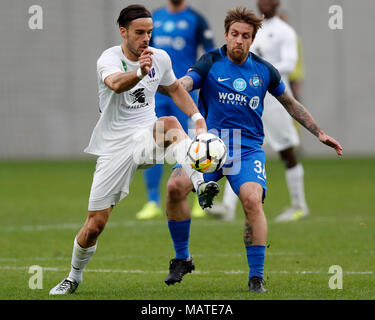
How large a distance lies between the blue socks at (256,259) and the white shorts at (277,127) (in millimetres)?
4854

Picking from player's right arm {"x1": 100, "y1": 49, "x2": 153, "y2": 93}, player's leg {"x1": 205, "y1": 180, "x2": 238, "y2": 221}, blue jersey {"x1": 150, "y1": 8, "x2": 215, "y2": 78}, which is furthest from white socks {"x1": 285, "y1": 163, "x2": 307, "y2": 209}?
player's right arm {"x1": 100, "y1": 49, "x2": 153, "y2": 93}

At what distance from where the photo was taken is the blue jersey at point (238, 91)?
6898mm

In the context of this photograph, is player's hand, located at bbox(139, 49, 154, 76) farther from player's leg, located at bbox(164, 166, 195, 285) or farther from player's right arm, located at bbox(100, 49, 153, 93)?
player's leg, located at bbox(164, 166, 195, 285)

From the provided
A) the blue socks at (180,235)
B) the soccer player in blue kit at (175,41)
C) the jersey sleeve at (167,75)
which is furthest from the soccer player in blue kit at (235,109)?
the soccer player in blue kit at (175,41)

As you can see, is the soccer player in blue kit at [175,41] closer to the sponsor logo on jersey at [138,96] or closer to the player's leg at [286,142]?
the player's leg at [286,142]

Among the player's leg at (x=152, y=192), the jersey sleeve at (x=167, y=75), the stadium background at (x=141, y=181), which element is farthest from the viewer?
the player's leg at (x=152, y=192)

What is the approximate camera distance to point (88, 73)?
78.0 ft

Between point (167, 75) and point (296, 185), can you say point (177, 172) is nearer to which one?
point (167, 75)

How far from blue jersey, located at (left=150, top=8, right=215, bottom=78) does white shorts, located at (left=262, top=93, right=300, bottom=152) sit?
3.91 feet

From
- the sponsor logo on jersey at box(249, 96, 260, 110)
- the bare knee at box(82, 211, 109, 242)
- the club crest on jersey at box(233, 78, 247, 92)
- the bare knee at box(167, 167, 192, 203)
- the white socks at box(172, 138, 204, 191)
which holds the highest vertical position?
the club crest on jersey at box(233, 78, 247, 92)

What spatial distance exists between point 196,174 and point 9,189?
10.2 metres

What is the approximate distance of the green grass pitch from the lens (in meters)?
6.58

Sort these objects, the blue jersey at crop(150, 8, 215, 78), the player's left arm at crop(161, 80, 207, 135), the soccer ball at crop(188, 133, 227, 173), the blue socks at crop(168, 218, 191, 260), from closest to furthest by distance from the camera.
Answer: the soccer ball at crop(188, 133, 227, 173) → the player's left arm at crop(161, 80, 207, 135) → the blue socks at crop(168, 218, 191, 260) → the blue jersey at crop(150, 8, 215, 78)

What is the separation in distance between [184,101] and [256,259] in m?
1.32
